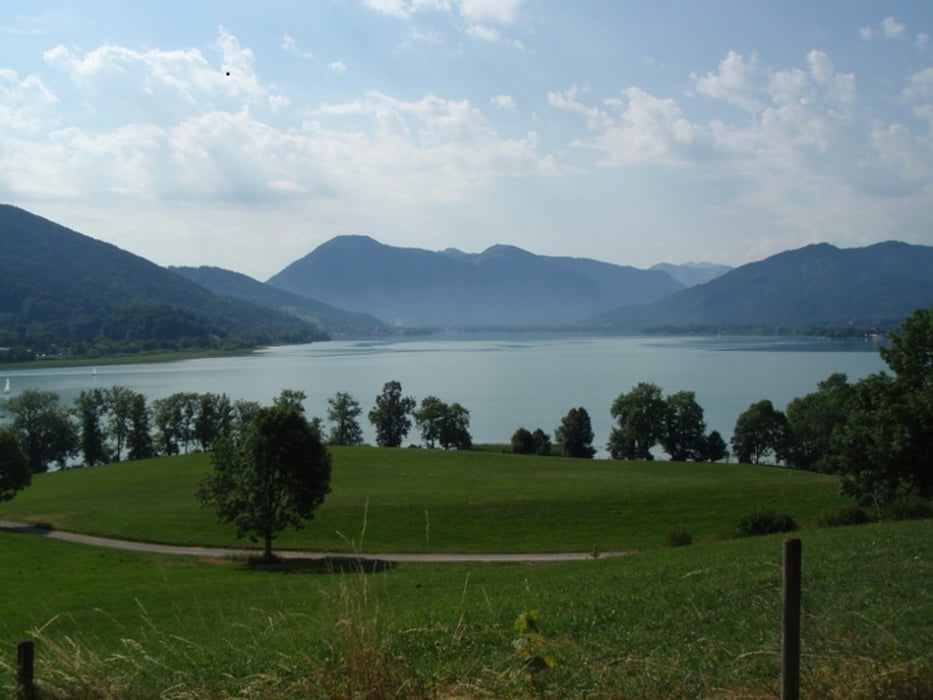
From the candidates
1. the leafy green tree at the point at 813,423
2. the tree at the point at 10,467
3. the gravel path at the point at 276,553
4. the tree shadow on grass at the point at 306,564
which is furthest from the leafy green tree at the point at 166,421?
the leafy green tree at the point at 813,423

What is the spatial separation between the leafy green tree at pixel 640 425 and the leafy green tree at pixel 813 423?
11464mm

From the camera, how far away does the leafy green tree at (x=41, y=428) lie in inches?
3014

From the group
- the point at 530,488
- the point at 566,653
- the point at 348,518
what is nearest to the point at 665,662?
the point at 566,653

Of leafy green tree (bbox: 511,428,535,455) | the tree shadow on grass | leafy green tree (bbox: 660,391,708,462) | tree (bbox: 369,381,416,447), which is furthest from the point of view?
tree (bbox: 369,381,416,447)

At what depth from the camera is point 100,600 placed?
21.6 meters

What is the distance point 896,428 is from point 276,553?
963 inches

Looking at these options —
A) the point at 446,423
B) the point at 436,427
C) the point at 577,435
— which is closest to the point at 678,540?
the point at 577,435

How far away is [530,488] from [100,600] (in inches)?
1020

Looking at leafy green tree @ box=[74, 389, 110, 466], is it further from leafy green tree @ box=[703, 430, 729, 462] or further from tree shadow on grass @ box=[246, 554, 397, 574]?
leafy green tree @ box=[703, 430, 729, 462]

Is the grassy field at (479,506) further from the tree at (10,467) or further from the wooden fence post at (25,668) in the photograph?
the wooden fence post at (25,668)

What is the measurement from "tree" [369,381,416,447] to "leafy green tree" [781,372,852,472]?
37374 mm

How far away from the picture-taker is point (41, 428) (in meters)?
78.2

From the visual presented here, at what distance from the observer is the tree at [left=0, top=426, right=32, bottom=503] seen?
45094 mm

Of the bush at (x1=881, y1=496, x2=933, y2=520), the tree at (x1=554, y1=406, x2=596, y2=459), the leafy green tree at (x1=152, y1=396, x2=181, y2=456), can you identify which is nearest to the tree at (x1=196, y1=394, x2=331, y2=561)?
the bush at (x1=881, y1=496, x2=933, y2=520)
